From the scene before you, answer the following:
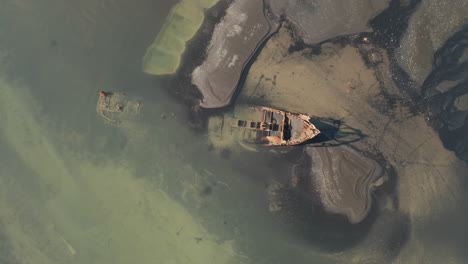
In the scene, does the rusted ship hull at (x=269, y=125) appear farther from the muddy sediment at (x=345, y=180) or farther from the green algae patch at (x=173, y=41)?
the green algae patch at (x=173, y=41)

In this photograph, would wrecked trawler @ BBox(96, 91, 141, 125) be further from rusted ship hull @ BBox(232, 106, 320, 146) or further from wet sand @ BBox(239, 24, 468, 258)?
wet sand @ BBox(239, 24, 468, 258)

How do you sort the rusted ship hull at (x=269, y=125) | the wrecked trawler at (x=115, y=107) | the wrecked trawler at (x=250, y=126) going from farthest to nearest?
the wrecked trawler at (x=115, y=107) < the wrecked trawler at (x=250, y=126) < the rusted ship hull at (x=269, y=125)

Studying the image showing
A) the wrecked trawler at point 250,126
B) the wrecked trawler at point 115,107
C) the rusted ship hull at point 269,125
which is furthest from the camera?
the wrecked trawler at point 115,107

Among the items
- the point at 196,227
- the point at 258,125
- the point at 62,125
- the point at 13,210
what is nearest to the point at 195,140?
the point at 258,125

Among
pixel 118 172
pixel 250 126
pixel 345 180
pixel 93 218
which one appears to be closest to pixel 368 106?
pixel 345 180

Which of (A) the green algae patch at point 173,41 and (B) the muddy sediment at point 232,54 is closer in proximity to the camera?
(B) the muddy sediment at point 232,54

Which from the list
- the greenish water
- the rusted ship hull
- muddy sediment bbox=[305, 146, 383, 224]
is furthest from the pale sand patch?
muddy sediment bbox=[305, 146, 383, 224]

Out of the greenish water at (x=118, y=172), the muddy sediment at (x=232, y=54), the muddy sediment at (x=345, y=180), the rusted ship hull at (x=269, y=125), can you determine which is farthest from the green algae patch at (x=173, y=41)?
the muddy sediment at (x=345, y=180)

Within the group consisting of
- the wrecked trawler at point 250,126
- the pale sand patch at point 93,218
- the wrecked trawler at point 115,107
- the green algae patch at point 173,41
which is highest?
the green algae patch at point 173,41
